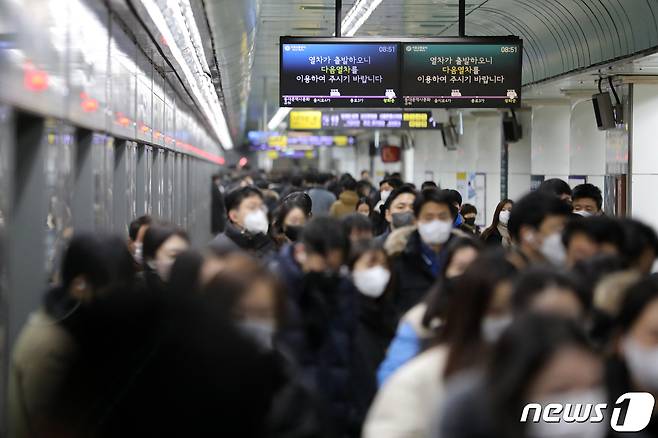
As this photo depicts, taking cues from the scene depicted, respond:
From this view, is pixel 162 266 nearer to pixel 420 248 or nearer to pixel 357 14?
pixel 420 248

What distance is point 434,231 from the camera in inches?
252

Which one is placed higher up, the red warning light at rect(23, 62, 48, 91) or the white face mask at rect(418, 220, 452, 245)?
the red warning light at rect(23, 62, 48, 91)

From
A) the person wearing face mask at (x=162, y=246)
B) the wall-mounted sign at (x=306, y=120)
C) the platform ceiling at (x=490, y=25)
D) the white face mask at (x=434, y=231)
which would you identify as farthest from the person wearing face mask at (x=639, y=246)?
the wall-mounted sign at (x=306, y=120)

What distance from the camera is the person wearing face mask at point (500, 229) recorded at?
33.4 feet

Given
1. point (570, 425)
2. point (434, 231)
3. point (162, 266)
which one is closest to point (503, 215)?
point (434, 231)

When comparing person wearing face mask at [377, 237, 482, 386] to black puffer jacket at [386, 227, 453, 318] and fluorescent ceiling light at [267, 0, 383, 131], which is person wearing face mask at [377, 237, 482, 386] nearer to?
black puffer jacket at [386, 227, 453, 318]

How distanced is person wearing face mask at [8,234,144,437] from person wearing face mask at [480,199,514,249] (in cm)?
556

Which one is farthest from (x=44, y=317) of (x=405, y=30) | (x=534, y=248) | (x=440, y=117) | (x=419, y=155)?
A: (x=419, y=155)

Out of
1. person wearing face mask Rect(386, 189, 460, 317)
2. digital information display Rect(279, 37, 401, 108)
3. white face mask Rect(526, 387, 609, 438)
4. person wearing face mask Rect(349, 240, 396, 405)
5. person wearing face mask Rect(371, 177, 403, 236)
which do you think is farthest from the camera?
digital information display Rect(279, 37, 401, 108)

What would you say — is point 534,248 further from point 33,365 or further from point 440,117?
point 440,117

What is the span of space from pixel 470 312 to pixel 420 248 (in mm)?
2695

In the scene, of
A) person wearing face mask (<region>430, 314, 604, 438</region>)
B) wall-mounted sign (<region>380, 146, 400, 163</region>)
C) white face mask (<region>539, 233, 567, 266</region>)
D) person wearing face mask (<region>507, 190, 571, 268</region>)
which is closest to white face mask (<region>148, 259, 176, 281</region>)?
person wearing face mask (<region>507, 190, 571, 268</region>)

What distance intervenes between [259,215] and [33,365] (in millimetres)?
3266

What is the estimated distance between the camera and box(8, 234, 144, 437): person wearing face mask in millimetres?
4281
